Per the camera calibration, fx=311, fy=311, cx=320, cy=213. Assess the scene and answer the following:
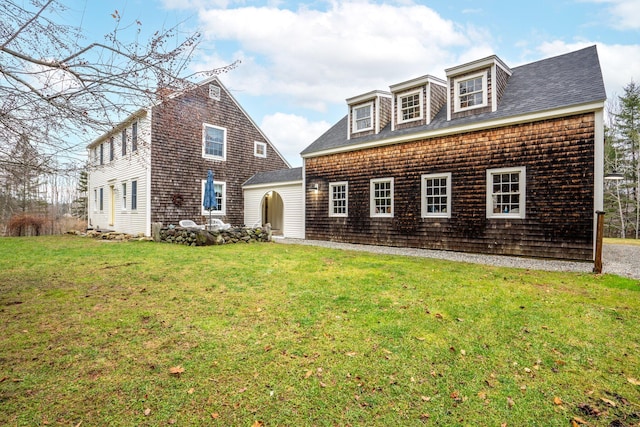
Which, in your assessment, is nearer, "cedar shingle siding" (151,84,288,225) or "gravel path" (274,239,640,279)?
"gravel path" (274,239,640,279)

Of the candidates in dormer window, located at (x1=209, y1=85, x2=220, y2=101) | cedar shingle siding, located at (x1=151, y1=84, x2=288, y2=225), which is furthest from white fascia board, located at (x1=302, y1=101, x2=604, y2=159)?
dormer window, located at (x1=209, y1=85, x2=220, y2=101)

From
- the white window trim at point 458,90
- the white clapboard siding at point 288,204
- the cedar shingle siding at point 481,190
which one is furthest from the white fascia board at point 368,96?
the white clapboard siding at point 288,204

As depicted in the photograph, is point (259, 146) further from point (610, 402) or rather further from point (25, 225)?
point (610, 402)

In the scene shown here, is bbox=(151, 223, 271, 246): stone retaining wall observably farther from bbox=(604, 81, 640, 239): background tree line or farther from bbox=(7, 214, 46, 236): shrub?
bbox=(604, 81, 640, 239): background tree line

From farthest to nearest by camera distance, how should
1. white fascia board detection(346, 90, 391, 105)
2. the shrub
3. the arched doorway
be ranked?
the arched doorway → the shrub → white fascia board detection(346, 90, 391, 105)

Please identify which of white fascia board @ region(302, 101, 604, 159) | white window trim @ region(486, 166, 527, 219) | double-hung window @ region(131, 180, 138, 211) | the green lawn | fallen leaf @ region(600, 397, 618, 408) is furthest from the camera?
double-hung window @ region(131, 180, 138, 211)

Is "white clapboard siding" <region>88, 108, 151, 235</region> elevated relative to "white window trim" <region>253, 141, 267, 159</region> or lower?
lower

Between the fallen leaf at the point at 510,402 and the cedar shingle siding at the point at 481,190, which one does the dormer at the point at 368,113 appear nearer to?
the cedar shingle siding at the point at 481,190

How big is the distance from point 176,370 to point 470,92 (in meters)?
11.3

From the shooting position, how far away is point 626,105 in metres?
22.7

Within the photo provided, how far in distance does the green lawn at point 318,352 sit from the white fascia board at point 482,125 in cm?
477

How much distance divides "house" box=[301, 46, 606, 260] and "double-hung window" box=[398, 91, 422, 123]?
0.04 meters

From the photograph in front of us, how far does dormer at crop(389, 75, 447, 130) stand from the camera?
11.3m

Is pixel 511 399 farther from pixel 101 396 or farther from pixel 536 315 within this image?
pixel 101 396
